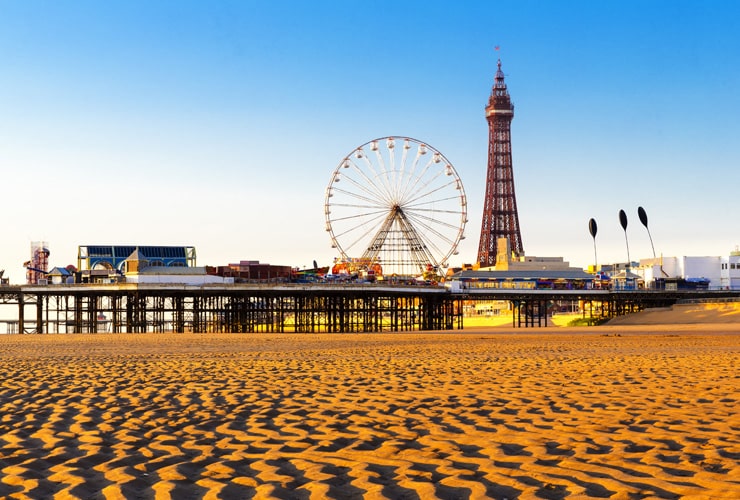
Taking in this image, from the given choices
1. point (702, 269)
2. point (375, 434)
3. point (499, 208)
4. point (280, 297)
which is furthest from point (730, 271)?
point (375, 434)

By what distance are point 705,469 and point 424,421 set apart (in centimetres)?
337

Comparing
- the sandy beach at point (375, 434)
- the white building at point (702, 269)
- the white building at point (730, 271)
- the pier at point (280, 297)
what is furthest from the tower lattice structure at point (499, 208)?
the sandy beach at point (375, 434)

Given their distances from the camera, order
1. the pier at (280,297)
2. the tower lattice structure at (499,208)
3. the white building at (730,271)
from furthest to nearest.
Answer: the tower lattice structure at (499,208)
the white building at (730,271)
the pier at (280,297)

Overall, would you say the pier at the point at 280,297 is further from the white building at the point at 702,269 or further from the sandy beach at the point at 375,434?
the sandy beach at the point at 375,434

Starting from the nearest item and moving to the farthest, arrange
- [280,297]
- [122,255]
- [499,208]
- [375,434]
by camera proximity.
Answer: [375,434]
[280,297]
[122,255]
[499,208]

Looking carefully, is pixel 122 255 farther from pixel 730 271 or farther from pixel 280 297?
pixel 730 271

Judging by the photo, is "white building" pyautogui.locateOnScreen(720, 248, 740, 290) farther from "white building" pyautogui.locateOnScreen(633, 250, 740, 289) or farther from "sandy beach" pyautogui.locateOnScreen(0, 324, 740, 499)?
"sandy beach" pyautogui.locateOnScreen(0, 324, 740, 499)

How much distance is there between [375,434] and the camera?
7969 millimetres

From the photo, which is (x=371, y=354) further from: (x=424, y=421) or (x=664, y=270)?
(x=664, y=270)

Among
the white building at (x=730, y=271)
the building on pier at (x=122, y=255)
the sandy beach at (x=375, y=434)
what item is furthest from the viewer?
the white building at (x=730, y=271)

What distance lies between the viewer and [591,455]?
677cm

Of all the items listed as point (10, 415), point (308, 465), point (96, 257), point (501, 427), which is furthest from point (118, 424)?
point (96, 257)

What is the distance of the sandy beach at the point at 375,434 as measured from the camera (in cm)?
577

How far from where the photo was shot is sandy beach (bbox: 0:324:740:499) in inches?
227
